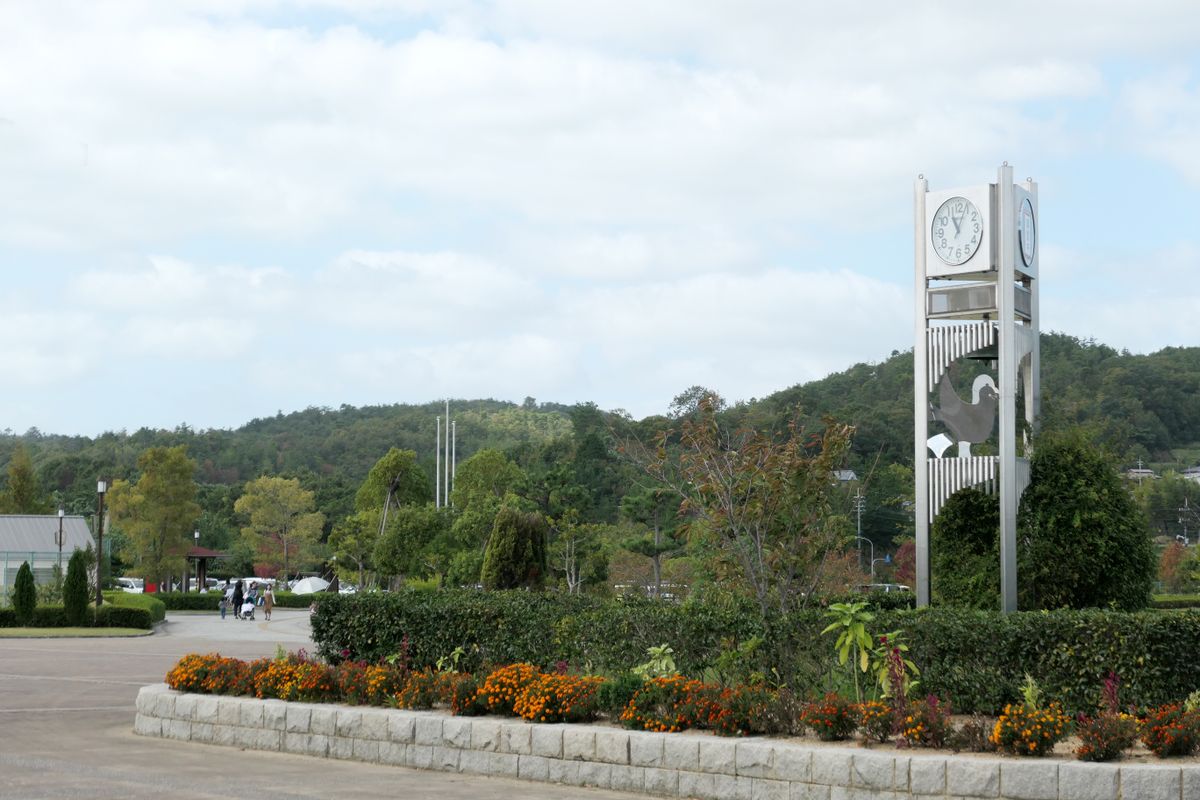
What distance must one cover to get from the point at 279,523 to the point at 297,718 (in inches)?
2649

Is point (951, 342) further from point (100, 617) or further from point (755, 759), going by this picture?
point (100, 617)

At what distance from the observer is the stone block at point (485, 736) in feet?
36.9

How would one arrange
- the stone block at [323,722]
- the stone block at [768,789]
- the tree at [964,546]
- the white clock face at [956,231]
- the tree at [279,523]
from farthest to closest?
the tree at [279,523], the tree at [964,546], the white clock face at [956,231], the stone block at [323,722], the stone block at [768,789]

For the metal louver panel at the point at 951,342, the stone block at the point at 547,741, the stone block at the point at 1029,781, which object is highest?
the metal louver panel at the point at 951,342

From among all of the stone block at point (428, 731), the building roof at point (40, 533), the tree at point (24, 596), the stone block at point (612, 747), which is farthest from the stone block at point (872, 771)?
the building roof at point (40, 533)

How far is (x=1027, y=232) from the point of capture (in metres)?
16.6

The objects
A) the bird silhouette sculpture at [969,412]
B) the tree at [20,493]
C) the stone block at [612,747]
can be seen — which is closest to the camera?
the stone block at [612,747]

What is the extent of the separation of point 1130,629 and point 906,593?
7857mm

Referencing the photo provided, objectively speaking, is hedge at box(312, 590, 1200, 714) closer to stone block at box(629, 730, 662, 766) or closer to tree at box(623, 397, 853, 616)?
tree at box(623, 397, 853, 616)

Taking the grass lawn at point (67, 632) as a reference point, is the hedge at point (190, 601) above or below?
below

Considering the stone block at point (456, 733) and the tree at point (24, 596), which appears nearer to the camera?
the stone block at point (456, 733)

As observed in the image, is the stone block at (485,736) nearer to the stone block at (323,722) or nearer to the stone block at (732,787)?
the stone block at (323,722)

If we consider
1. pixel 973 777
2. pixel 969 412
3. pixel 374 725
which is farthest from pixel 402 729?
pixel 969 412

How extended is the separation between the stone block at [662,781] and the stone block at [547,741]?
35.9 inches
